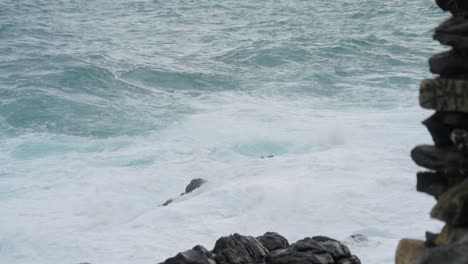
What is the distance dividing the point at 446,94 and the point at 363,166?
11123mm

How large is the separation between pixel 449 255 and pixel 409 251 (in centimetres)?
187

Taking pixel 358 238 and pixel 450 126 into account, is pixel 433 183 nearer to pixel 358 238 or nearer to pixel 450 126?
pixel 450 126

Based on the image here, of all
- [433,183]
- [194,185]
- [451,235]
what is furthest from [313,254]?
[194,185]

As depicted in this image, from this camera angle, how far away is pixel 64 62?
3416 cm

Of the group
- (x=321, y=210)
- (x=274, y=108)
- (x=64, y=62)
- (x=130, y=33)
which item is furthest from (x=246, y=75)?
(x=321, y=210)

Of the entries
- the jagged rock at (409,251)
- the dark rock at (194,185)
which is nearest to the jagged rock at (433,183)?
the jagged rock at (409,251)

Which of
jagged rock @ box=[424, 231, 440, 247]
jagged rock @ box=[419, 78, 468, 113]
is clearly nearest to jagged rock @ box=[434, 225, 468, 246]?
jagged rock @ box=[424, 231, 440, 247]

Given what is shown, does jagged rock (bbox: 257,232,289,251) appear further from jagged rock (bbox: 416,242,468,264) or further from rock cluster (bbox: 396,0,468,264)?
jagged rock (bbox: 416,242,468,264)

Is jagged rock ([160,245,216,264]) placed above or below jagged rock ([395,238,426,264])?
below

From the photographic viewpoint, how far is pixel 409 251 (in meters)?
6.71

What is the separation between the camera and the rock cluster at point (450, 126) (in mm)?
5855

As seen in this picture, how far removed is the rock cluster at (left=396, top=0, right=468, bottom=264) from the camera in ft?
19.2

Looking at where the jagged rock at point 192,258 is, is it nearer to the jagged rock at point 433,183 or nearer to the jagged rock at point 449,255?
the jagged rock at point 433,183

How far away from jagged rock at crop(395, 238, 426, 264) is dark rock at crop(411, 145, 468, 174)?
0.80 metres
